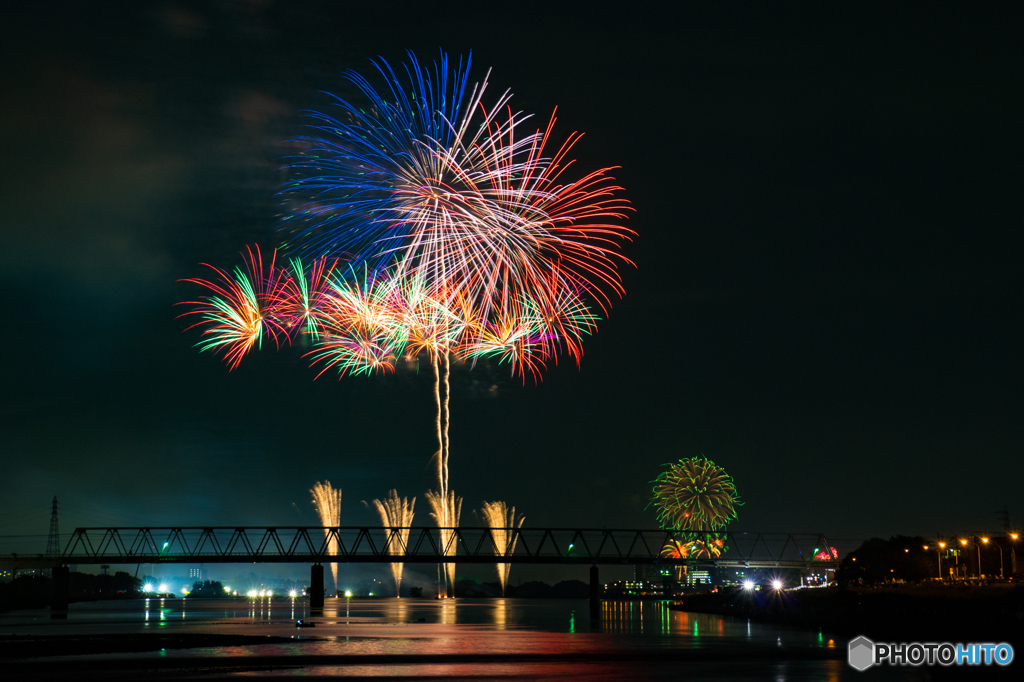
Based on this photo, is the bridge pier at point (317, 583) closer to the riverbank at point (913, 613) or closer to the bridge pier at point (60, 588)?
the bridge pier at point (60, 588)

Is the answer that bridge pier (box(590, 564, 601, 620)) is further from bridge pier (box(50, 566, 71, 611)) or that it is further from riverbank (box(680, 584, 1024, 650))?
bridge pier (box(50, 566, 71, 611))

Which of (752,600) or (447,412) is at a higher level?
(447,412)

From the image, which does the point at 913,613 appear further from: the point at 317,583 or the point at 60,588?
the point at 60,588

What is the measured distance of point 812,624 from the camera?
113125 millimetres

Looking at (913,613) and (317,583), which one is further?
(317,583)

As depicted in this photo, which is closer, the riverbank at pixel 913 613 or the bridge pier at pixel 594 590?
the riverbank at pixel 913 613

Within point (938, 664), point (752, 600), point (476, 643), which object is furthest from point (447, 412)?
point (752, 600)

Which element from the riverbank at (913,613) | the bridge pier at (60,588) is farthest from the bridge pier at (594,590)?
the bridge pier at (60,588)

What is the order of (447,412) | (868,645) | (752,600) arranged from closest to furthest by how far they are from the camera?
(868,645) < (447,412) < (752,600)

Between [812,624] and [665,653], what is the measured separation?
53.0m

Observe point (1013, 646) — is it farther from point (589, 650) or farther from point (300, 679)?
point (300, 679)

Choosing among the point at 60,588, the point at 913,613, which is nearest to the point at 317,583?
the point at 60,588

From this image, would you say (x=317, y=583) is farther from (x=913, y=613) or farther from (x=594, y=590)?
(x=913, y=613)

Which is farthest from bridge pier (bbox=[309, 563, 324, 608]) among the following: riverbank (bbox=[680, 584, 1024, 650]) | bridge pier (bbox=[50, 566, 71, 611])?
riverbank (bbox=[680, 584, 1024, 650])
